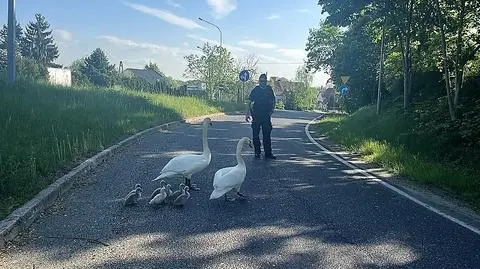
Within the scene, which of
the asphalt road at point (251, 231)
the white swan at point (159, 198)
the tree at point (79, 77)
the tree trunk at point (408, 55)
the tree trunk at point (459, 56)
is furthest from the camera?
the tree at point (79, 77)

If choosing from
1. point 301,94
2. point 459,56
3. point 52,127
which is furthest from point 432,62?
point 301,94

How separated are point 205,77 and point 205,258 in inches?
1816

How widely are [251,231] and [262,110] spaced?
5933mm

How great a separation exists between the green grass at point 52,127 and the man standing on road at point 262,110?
3.56m

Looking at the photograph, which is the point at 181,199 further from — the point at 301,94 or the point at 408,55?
the point at 301,94

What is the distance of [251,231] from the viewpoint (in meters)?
5.32

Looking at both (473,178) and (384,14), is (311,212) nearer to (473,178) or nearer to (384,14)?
(473,178)

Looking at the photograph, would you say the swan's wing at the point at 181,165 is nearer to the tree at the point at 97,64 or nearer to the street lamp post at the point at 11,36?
the street lamp post at the point at 11,36

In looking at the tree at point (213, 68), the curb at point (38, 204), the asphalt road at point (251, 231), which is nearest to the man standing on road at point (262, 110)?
the asphalt road at point (251, 231)

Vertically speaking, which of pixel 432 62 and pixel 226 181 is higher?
pixel 432 62

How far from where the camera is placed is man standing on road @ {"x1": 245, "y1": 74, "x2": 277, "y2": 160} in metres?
10.9

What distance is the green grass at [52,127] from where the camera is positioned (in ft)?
21.5

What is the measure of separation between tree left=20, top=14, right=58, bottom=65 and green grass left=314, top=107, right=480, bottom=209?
7982cm

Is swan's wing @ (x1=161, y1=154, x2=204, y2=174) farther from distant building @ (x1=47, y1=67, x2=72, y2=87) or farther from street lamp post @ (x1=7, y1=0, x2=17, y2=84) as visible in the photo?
distant building @ (x1=47, y1=67, x2=72, y2=87)
